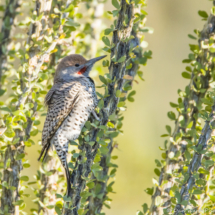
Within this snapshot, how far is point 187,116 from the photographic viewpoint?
1.95 m

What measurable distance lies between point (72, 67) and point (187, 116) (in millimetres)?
1288

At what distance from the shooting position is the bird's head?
2.68m

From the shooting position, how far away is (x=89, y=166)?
1771mm

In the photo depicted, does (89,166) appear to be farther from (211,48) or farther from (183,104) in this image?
(211,48)

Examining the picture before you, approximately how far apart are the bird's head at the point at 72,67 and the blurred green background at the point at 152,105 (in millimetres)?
1698

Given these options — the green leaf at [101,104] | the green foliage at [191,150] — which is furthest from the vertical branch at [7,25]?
the green foliage at [191,150]

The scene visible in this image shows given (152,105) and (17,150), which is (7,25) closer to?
(17,150)

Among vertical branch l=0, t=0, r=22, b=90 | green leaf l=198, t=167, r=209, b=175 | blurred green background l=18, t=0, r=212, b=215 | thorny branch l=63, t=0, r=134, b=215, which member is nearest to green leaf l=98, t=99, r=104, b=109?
thorny branch l=63, t=0, r=134, b=215

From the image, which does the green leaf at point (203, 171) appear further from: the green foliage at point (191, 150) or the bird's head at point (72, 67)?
the bird's head at point (72, 67)

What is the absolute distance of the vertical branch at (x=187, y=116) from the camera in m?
1.88

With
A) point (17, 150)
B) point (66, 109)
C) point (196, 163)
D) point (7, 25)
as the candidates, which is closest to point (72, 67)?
point (66, 109)

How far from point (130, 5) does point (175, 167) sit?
1038 mm

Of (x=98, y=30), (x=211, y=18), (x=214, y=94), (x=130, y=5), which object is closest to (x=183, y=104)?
(x=214, y=94)

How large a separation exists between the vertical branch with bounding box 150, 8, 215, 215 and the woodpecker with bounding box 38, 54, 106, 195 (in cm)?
73
